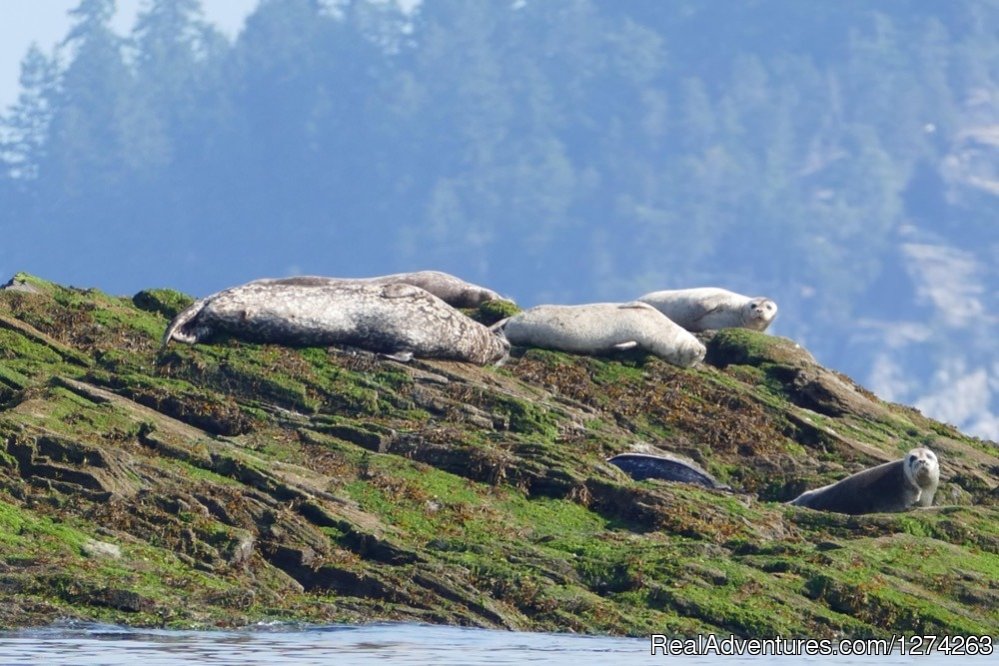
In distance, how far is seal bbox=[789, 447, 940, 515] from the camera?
67.9ft

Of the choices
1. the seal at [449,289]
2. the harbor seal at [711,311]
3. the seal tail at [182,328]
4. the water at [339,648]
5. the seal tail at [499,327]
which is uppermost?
the harbor seal at [711,311]

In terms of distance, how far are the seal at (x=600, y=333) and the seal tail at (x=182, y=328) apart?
13.9 feet

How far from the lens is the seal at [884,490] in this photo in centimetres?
2069

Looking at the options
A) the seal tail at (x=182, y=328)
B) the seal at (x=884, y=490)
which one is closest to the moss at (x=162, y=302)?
the seal tail at (x=182, y=328)

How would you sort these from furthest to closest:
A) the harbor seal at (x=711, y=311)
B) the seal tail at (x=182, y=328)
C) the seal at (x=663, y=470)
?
the harbor seal at (x=711, y=311) → the seal tail at (x=182, y=328) → the seal at (x=663, y=470)

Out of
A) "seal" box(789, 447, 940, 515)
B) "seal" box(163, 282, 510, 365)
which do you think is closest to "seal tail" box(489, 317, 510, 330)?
"seal" box(163, 282, 510, 365)

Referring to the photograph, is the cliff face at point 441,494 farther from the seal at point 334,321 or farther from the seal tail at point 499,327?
the seal tail at point 499,327

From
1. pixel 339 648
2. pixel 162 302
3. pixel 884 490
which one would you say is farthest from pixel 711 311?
pixel 339 648

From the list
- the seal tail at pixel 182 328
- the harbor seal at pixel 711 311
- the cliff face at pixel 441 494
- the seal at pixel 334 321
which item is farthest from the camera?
the harbor seal at pixel 711 311

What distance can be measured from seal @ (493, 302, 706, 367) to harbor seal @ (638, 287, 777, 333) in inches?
167

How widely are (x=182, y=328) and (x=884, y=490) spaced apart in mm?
8153

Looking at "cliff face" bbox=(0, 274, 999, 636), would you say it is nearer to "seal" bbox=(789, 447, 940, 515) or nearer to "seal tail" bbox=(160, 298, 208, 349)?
"seal tail" bbox=(160, 298, 208, 349)

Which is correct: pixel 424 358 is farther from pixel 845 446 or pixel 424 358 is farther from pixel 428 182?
pixel 428 182

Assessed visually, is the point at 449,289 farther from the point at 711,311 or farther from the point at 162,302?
the point at 162,302
